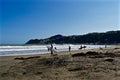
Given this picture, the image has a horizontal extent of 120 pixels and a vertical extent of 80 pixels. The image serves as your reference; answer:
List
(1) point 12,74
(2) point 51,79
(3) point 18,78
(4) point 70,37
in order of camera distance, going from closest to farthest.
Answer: (2) point 51,79, (3) point 18,78, (1) point 12,74, (4) point 70,37

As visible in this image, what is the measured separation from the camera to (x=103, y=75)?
1440 centimetres

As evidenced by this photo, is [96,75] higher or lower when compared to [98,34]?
lower

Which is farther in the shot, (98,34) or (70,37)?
(70,37)

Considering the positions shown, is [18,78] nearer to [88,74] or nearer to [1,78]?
[1,78]

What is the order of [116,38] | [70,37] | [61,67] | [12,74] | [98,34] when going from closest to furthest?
[12,74]
[61,67]
[116,38]
[98,34]
[70,37]

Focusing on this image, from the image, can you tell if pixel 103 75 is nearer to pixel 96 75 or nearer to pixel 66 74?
pixel 96 75

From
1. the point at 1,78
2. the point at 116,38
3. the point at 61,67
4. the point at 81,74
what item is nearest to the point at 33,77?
the point at 1,78

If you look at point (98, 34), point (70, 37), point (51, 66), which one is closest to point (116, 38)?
point (98, 34)

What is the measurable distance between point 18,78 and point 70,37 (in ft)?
606

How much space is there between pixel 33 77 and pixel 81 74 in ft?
9.77

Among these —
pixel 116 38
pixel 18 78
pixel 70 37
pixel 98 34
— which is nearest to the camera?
pixel 18 78

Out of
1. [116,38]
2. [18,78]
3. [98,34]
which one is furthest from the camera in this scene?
[98,34]

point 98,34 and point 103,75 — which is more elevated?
point 98,34

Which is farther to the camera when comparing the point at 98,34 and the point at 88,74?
the point at 98,34
